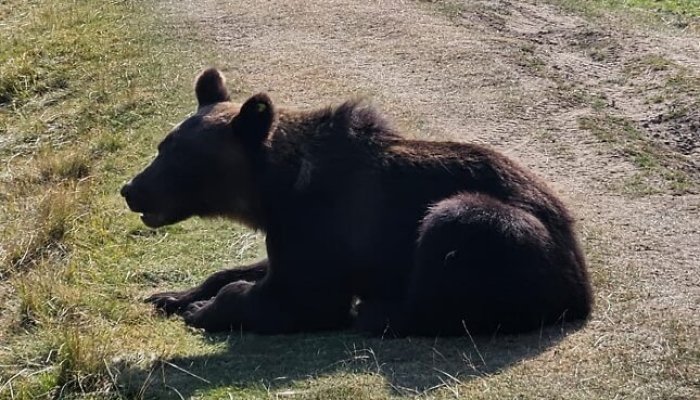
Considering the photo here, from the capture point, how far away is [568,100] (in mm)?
13117

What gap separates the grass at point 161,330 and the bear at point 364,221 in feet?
0.62

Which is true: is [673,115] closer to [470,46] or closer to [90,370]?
[470,46]

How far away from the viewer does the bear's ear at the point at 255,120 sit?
7.59 metres

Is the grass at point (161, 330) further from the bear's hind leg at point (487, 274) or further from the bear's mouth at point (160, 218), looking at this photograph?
the bear's mouth at point (160, 218)

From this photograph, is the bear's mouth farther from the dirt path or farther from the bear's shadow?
the dirt path

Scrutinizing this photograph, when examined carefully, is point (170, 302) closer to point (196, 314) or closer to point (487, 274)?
Answer: point (196, 314)

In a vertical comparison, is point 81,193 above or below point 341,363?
below

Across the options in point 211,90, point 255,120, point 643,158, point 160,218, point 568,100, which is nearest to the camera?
point 255,120

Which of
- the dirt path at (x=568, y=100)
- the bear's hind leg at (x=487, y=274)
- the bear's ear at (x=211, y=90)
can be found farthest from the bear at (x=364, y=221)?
the dirt path at (x=568, y=100)

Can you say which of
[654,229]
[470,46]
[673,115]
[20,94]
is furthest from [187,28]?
[654,229]

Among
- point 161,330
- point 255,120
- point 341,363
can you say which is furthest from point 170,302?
point 341,363

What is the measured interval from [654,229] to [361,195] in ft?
9.49

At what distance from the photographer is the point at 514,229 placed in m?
6.93

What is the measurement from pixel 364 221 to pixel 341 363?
3.52ft
